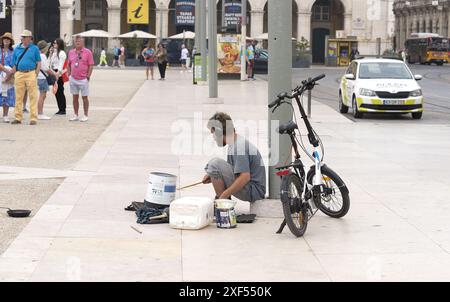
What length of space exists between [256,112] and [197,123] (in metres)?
3.65

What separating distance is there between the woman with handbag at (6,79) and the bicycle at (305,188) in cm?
1120

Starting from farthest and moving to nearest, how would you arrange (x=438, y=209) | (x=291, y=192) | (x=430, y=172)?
(x=430, y=172) < (x=438, y=209) < (x=291, y=192)

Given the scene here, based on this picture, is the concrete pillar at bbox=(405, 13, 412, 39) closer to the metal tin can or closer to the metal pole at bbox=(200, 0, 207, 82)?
the metal pole at bbox=(200, 0, 207, 82)

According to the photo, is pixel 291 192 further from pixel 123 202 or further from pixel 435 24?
pixel 435 24

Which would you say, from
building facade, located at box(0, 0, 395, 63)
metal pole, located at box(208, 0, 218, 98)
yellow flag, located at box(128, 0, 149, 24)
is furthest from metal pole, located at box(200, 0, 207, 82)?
yellow flag, located at box(128, 0, 149, 24)

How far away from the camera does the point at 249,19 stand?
269ft

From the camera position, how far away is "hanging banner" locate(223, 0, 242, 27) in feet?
167

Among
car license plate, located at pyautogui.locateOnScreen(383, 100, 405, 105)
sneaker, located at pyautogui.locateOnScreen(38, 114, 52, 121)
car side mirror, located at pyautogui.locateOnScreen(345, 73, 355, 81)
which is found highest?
car side mirror, located at pyautogui.locateOnScreen(345, 73, 355, 81)

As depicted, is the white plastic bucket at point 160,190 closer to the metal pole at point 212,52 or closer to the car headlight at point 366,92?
the car headlight at point 366,92

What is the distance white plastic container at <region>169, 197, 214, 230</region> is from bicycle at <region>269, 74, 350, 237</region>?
719 mm

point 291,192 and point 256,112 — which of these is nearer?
point 291,192

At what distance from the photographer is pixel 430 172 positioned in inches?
542

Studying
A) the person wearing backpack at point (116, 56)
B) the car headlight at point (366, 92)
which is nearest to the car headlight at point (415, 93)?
the car headlight at point (366, 92)

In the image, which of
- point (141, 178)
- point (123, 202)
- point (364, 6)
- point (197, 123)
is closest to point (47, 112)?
point (197, 123)
